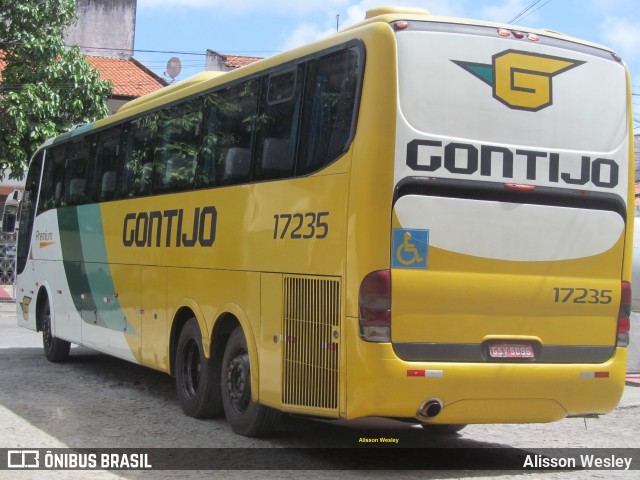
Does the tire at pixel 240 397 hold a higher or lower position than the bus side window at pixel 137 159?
lower

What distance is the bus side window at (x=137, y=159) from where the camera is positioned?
1130cm

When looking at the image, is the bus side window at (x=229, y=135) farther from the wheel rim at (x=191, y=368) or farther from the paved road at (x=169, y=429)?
the paved road at (x=169, y=429)

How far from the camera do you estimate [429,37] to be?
7.24 metres

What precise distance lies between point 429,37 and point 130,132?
5.74 meters

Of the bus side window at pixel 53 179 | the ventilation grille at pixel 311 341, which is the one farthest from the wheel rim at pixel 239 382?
the bus side window at pixel 53 179

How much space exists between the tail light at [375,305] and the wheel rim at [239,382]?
204 centimetres

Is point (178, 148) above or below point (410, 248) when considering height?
above

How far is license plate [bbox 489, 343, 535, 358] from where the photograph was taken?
7.29 m

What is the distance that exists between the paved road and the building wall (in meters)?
36.0

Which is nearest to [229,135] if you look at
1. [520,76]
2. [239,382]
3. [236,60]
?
[239,382]

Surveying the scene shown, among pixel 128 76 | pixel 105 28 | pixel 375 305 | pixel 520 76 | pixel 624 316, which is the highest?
pixel 105 28

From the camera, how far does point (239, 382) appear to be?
29.3ft

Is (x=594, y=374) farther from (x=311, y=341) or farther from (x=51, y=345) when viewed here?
(x=51, y=345)

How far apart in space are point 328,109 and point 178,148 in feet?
10.8
